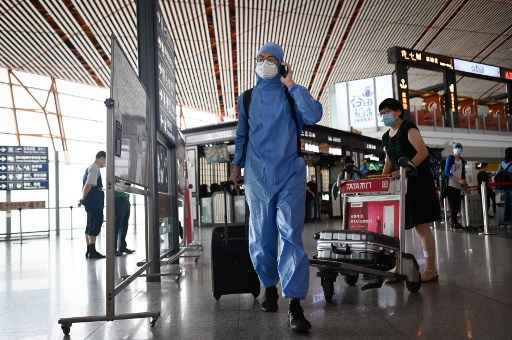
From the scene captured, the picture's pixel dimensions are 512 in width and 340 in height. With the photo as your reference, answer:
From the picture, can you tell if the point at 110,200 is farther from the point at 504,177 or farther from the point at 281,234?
the point at 504,177

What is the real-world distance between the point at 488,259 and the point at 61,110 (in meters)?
16.0

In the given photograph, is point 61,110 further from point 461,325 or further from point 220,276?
point 461,325

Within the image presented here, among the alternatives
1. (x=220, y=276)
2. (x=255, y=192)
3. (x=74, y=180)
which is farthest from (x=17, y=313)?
(x=74, y=180)

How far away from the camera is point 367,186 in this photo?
3.36m

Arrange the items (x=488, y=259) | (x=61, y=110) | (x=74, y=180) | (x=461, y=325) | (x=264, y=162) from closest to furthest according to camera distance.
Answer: (x=461, y=325), (x=264, y=162), (x=488, y=259), (x=74, y=180), (x=61, y=110)

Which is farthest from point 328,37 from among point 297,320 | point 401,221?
point 297,320

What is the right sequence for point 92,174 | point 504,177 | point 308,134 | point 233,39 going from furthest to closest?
point 308,134 < point 233,39 < point 504,177 < point 92,174

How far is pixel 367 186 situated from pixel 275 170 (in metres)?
1.16

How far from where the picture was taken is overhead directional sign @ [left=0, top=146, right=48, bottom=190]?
11.5 meters

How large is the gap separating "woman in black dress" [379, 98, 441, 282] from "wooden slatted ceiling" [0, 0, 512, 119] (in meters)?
8.06

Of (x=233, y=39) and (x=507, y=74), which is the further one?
(x=507, y=74)

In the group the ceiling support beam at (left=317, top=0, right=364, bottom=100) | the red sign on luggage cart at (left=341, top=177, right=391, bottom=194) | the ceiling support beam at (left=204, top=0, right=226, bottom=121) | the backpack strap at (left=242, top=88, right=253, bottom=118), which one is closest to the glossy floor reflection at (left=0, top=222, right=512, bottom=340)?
A: the red sign on luggage cart at (left=341, top=177, right=391, bottom=194)

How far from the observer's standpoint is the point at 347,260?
2.97 meters

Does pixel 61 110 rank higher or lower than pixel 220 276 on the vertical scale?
higher
